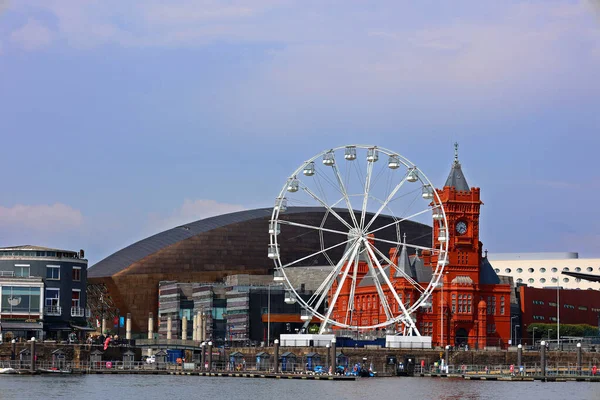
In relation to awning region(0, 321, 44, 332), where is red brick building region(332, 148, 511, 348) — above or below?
above

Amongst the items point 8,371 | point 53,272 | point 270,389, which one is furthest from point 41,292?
point 270,389

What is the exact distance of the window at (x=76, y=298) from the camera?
14512 cm

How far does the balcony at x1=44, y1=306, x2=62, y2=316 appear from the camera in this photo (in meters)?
141

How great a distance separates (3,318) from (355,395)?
51168mm

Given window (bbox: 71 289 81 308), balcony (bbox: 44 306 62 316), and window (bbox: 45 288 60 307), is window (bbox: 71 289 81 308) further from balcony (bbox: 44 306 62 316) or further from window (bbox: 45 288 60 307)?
balcony (bbox: 44 306 62 316)

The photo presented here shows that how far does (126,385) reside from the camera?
4562 inches

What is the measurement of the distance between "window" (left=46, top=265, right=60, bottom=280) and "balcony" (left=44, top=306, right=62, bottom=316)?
11.1 feet

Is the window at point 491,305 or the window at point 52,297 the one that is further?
the window at point 491,305

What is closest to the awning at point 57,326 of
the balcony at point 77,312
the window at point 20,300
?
the window at point 20,300

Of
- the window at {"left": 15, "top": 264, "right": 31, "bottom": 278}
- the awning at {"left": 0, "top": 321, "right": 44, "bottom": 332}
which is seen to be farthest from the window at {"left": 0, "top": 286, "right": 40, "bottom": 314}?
the window at {"left": 15, "top": 264, "right": 31, "bottom": 278}

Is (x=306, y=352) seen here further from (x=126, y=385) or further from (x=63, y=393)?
(x=63, y=393)

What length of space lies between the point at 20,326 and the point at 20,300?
9.60 feet

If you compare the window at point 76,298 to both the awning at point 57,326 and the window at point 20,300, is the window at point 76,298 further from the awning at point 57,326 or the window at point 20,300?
the window at point 20,300

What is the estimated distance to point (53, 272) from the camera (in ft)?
469
